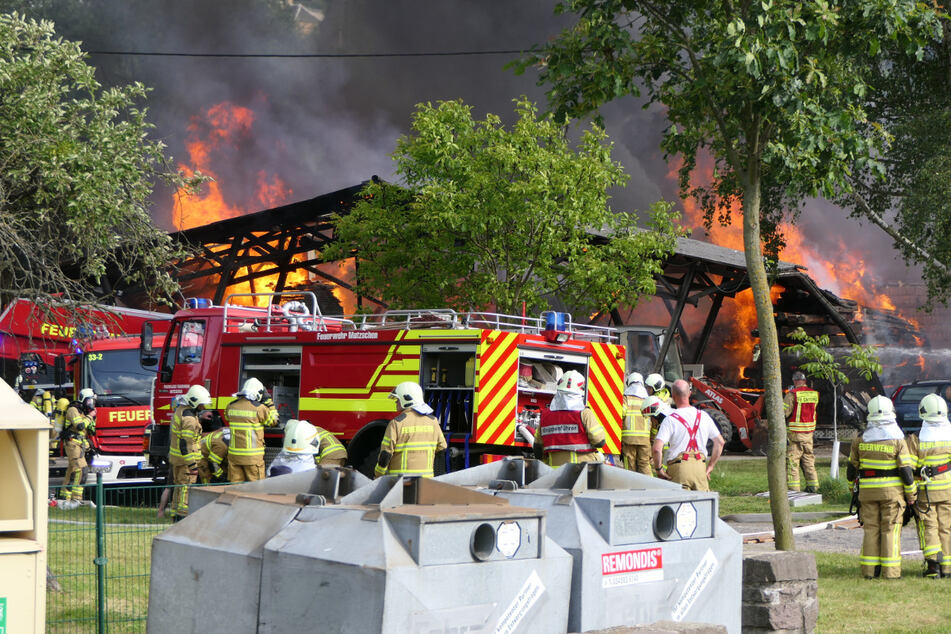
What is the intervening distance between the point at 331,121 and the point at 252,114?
3795 millimetres

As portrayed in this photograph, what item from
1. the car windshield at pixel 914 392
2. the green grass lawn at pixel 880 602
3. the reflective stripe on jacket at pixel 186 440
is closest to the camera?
the green grass lawn at pixel 880 602

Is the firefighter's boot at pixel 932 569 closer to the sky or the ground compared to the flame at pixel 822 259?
closer to the ground

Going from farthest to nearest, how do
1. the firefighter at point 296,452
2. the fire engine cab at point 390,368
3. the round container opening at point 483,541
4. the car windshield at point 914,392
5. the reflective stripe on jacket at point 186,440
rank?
1. the car windshield at point 914,392
2. the fire engine cab at point 390,368
3. the reflective stripe on jacket at point 186,440
4. the firefighter at point 296,452
5. the round container opening at point 483,541

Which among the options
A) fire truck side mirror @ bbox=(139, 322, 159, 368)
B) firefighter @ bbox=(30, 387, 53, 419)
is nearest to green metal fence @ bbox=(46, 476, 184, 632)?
fire truck side mirror @ bbox=(139, 322, 159, 368)

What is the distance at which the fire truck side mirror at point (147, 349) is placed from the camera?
15.4m

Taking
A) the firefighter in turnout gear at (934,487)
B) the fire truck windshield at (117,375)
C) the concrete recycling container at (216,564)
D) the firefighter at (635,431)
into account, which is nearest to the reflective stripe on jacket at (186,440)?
the firefighter at (635,431)

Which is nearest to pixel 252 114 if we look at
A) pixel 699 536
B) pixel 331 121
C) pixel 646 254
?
pixel 331 121

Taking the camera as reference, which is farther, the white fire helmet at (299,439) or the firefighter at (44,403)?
the firefighter at (44,403)

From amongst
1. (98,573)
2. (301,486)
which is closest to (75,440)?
(98,573)

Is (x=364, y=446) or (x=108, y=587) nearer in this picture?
(x=108, y=587)

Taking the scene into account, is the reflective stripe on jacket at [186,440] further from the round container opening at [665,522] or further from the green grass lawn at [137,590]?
the round container opening at [665,522]

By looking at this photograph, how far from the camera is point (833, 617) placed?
25.4 feet

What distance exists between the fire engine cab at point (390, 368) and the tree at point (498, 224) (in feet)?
18.0

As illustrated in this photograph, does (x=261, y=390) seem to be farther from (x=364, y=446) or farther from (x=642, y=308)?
(x=642, y=308)
